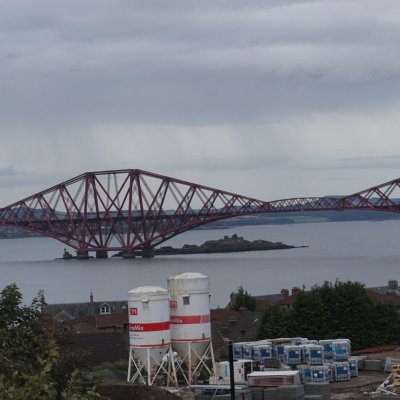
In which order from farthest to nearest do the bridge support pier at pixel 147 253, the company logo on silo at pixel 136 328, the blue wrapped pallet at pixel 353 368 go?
the bridge support pier at pixel 147 253 → the blue wrapped pallet at pixel 353 368 → the company logo on silo at pixel 136 328

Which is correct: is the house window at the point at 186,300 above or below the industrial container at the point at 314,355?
above

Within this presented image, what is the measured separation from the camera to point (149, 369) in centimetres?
2983

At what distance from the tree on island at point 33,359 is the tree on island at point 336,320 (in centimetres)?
2445

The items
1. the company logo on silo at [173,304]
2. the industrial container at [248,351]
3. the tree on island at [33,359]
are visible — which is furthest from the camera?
the industrial container at [248,351]

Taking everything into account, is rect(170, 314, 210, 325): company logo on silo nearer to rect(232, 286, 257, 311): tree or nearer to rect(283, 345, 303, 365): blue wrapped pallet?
rect(283, 345, 303, 365): blue wrapped pallet

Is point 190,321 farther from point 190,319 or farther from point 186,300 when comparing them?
point 186,300

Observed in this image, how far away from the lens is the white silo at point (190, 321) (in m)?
30.5

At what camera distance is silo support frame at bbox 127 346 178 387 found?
29766mm

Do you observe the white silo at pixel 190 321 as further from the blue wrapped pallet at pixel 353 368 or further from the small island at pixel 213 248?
the small island at pixel 213 248

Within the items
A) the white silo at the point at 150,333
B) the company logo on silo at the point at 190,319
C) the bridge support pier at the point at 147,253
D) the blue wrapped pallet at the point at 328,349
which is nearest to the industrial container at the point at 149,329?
the white silo at the point at 150,333

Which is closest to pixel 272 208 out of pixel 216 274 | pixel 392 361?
pixel 216 274

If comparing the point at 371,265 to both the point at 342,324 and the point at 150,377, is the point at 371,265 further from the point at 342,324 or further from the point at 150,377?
the point at 150,377

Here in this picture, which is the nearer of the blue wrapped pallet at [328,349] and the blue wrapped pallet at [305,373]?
the blue wrapped pallet at [305,373]

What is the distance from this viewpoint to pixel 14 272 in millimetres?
140250
